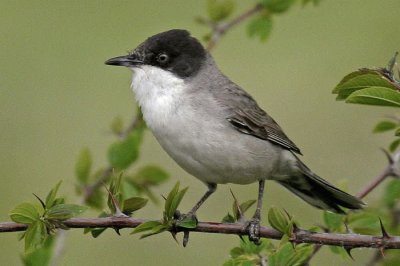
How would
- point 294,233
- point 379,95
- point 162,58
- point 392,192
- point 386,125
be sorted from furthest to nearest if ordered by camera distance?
point 162,58
point 392,192
point 386,125
point 294,233
point 379,95

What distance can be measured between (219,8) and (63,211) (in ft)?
6.20

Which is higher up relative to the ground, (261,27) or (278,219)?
(261,27)

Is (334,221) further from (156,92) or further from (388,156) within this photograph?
(156,92)

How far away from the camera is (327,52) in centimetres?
1093

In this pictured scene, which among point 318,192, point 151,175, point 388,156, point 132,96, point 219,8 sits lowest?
point 132,96

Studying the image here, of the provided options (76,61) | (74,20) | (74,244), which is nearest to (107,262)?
(74,244)

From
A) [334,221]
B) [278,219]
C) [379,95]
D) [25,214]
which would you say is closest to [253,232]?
[278,219]

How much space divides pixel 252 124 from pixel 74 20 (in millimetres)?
7409

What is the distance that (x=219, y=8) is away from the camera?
15.5 ft

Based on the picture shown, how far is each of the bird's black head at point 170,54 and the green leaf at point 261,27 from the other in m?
0.52

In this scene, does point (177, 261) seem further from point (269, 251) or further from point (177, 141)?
point (269, 251)

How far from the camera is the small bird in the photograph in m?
4.62

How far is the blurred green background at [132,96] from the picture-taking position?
807 centimetres

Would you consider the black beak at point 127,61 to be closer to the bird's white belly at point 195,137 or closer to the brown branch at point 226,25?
the bird's white belly at point 195,137
